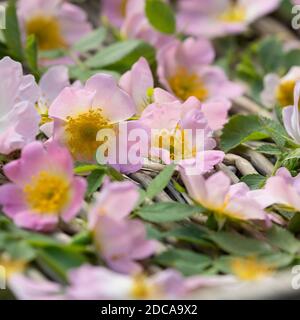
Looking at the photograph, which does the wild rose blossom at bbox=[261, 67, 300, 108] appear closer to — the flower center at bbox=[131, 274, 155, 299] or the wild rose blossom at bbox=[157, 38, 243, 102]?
the wild rose blossom at bbox=[157, 38, 243, 102]

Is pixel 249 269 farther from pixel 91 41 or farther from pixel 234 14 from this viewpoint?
pixel 234 14

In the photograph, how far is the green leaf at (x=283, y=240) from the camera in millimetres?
582

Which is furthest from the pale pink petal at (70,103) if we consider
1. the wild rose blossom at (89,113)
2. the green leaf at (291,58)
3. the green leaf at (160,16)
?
the green leaf at (291,58)

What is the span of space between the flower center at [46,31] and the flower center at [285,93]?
9.7 inches

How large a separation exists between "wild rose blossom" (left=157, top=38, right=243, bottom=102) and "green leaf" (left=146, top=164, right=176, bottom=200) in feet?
0.65

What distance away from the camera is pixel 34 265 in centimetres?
54

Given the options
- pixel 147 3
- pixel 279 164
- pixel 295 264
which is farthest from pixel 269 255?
pixel 147 3

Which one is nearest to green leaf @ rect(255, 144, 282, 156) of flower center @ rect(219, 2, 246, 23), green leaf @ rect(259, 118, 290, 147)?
green leaf @ rect(259, 118, 290, 147)

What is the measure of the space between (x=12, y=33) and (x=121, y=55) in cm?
11

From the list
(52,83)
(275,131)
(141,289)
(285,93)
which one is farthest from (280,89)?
(141,289)
